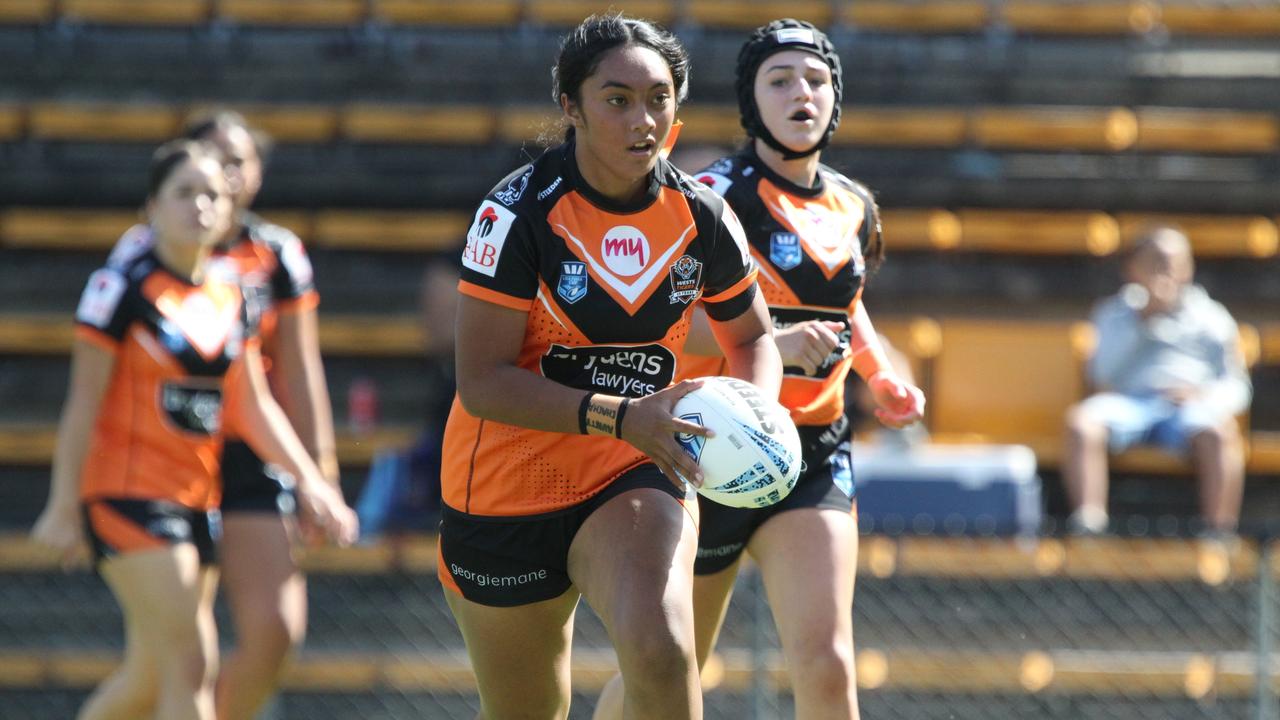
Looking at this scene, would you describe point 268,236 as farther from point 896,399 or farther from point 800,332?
point 896,399

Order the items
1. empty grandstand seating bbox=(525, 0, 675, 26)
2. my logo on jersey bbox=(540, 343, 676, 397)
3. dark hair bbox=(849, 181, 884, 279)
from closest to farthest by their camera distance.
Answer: my logo on jersey bbox=(540, 343, 676, 397), dark hair bbox=(849, 181, 884, 279), empty grandstand seating bbox=(525, 0, 675, 26)

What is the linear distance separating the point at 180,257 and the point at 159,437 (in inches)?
25.5

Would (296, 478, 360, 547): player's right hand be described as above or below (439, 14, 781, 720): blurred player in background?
below

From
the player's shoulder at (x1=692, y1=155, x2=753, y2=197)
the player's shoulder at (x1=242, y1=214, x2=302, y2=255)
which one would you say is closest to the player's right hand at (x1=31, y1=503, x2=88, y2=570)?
the player's shoulder at (x1=242, y1=214, x2=302, y2=255)

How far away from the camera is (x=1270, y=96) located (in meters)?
9.70

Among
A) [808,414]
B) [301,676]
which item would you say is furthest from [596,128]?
[301,676]

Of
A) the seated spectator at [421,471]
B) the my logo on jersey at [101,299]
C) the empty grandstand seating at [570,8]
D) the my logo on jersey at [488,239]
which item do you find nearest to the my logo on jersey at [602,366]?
the my logo on jersey at [488,239]

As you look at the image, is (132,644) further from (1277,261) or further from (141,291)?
(1277,261)

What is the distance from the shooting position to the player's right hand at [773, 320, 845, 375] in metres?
4.12

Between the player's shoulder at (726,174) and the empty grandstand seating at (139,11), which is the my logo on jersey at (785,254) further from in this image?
the empty grandstand seating at (139,11)

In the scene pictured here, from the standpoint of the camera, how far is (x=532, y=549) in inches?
142

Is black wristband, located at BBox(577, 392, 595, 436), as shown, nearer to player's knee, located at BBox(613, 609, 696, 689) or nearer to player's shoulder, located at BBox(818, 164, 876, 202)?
player's knee, located at BBox(613, 609, 696, 689)

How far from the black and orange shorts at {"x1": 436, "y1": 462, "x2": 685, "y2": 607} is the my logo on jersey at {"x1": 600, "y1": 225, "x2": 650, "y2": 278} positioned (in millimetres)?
467

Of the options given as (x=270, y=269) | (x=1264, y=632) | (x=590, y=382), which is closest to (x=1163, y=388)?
(x=1264, y=632)
